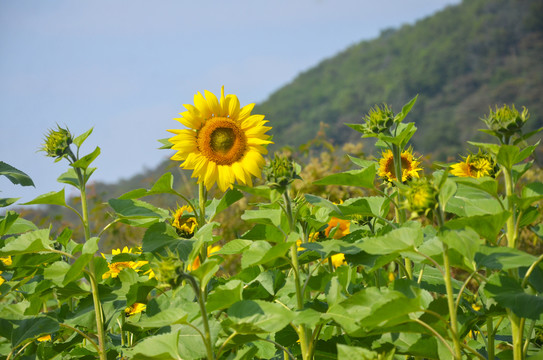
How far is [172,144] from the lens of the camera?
180 centimetres

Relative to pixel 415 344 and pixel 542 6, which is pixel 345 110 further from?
pixel 415 344

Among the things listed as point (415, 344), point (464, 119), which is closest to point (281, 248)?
point (415, 344)

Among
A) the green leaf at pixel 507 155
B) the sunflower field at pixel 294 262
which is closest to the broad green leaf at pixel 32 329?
the sunflower field at pixel 294 262

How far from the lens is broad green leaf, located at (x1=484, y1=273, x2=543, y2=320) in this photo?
1.15m

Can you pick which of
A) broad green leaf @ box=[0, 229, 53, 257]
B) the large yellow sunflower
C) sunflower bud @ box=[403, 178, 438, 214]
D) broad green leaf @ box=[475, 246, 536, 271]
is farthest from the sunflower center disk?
broad green leaf @ box=[475, 246, 536, 271]

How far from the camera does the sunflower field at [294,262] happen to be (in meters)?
1.18

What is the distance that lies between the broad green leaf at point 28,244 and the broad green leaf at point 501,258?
47.5 inches

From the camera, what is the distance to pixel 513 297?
1.19 metres

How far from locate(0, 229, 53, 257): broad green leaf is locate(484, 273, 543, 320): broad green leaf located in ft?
4.07

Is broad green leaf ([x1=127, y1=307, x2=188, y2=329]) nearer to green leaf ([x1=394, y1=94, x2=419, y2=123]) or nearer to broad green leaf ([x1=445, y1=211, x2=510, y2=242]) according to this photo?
broad green leaf ([x1=445, y1=211, x2=510, y2=242])

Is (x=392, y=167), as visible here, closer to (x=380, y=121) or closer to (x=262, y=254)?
(x=380, y=121)

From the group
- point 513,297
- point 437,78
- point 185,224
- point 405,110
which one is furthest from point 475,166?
point 437,78

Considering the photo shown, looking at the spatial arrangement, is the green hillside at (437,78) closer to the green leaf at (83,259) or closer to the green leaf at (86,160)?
the green leaf at (86,160)

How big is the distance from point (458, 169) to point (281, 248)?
0.78 meters
